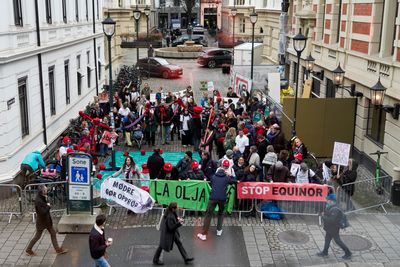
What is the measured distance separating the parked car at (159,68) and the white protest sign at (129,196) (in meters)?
27.1

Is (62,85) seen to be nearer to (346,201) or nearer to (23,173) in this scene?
(23,173)

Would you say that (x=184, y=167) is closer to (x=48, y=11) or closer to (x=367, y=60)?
(x=367, y=60)

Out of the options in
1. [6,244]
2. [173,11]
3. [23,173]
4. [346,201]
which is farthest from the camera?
[173,11]

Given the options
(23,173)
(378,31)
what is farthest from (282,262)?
(378,31)

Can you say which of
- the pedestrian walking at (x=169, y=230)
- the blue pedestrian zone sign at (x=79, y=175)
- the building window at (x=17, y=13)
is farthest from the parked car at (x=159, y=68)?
the pedestrian walking at (x=169, y=230)

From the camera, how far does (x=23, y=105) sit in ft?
51.7

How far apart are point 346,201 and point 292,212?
1.47 m

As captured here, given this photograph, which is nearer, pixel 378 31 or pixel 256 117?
pixel 378 31

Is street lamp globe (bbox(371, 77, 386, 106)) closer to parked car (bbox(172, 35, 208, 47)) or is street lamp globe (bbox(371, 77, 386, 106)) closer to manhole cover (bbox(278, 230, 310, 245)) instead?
manhole cover (bbox(278, 230, 310, 245))

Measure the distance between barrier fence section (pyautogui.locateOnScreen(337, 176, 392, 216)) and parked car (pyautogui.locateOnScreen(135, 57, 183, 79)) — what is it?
2654 centimetres

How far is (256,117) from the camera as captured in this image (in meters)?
20.3

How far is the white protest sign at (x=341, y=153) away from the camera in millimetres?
13672

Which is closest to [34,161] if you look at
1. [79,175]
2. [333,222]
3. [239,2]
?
[79,175]

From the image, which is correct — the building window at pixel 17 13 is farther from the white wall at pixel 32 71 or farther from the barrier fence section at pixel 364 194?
the barrier fence section at pixel 364 194
